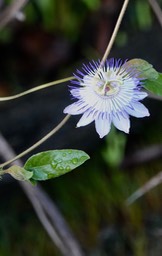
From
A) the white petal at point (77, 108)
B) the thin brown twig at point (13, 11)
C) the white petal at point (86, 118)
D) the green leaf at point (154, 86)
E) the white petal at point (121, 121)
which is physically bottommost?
the white petal at point (121, 121)

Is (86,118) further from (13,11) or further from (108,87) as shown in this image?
(13,11)

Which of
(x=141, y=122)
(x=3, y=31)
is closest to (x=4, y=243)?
(x=141, y=122)

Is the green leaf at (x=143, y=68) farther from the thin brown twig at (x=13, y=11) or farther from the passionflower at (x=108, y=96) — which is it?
the thin brown twig at (x=13, y=11)

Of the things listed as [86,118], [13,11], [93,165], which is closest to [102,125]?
[86,118]

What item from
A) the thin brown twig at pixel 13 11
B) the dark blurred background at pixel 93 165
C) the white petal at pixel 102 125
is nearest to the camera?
the white petal at pixel 102 125

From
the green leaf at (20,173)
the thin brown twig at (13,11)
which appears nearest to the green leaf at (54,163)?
the green leaf at (20,173)

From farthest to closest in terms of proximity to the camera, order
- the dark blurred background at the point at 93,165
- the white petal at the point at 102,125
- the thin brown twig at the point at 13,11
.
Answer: the dark blurred background at the point at 93,165
the thin brown twig at the point at 13,11
the white petal at the point at 102,125
